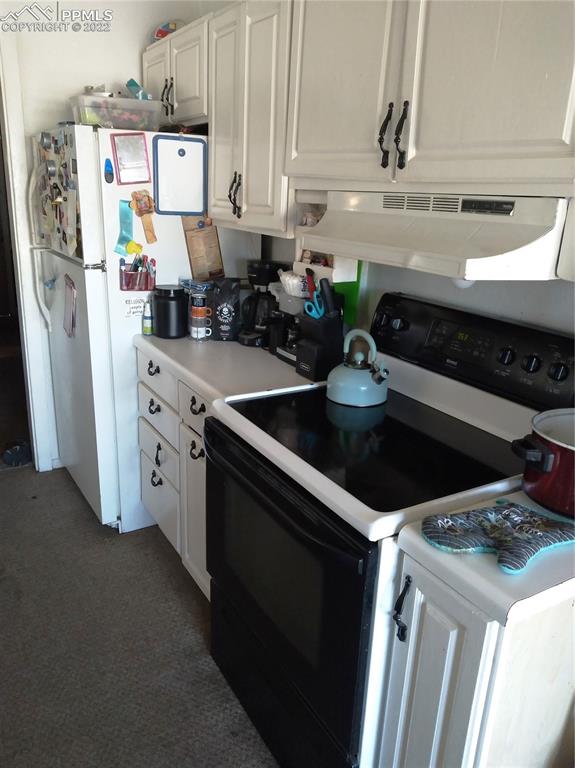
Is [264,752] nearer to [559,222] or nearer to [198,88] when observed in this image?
[559,222]

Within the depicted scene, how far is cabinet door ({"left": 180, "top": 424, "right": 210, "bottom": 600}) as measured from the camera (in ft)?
6.55

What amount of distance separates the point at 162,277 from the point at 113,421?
65 cm

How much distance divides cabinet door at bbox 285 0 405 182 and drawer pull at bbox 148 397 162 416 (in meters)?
1.03

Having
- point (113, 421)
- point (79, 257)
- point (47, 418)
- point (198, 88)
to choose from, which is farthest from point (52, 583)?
point (198, 88)

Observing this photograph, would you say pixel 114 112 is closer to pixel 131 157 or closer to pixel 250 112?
pixel 131 157

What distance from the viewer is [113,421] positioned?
2531 millimetres

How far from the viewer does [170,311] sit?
2338mm

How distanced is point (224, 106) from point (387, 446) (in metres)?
1.41

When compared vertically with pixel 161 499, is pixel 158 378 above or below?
above

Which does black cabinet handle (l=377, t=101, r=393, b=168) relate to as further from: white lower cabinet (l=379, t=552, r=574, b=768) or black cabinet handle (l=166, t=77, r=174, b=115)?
black cabinet handle (l=166, t=77, r=174, b=115)

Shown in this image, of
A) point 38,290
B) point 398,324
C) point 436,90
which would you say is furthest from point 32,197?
point 436,90

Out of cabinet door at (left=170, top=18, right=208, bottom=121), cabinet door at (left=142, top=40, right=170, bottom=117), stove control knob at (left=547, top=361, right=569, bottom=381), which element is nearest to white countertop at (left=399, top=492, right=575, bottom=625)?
stove control knob at (left=547, top=361, right=569, bottom=381)

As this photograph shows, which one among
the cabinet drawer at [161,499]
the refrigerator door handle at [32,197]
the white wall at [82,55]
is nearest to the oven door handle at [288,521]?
the cabinet drawer at [161,499]

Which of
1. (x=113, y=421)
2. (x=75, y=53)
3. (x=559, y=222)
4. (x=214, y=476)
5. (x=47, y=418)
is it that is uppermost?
(x=75, y=53)
